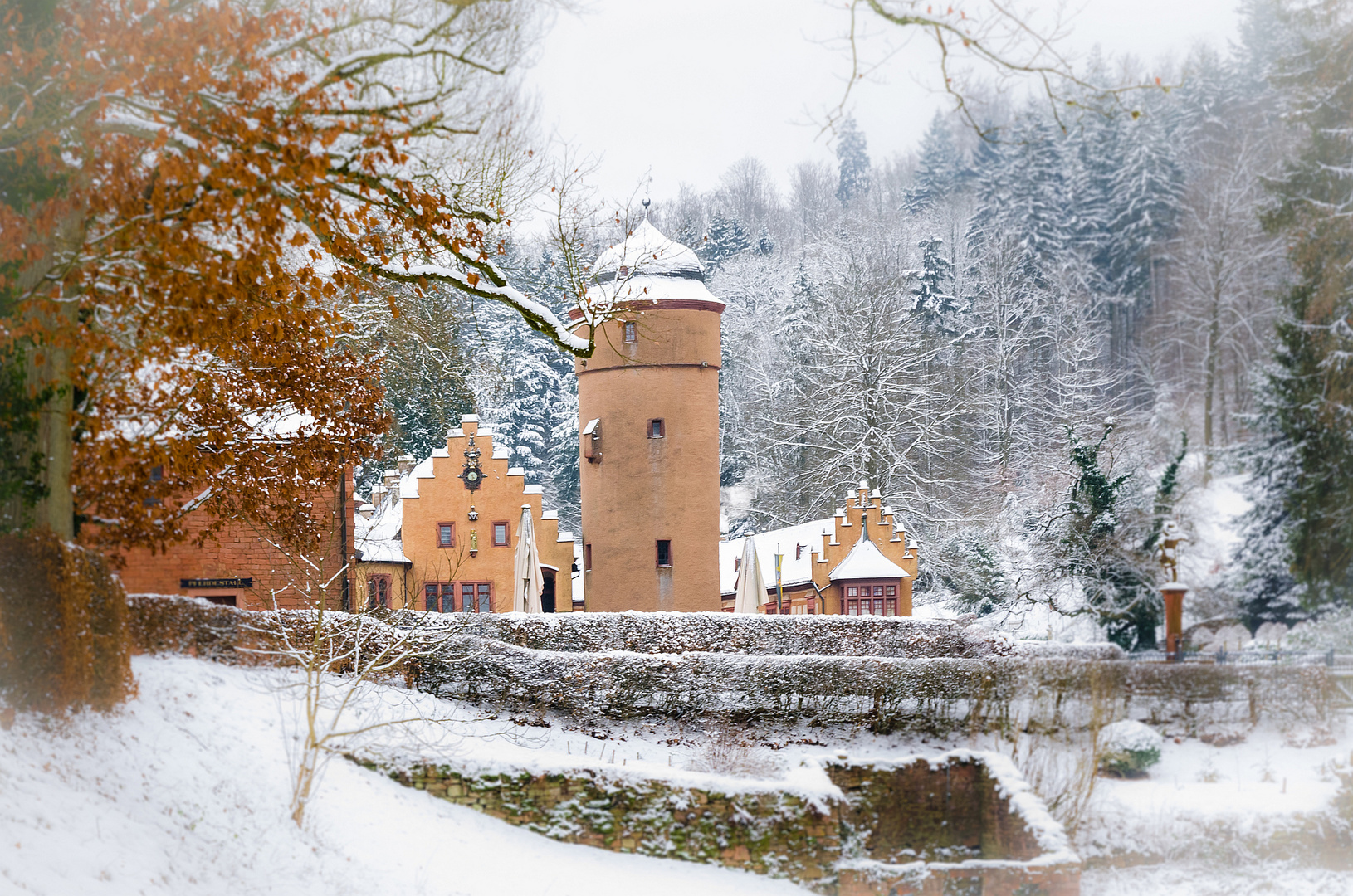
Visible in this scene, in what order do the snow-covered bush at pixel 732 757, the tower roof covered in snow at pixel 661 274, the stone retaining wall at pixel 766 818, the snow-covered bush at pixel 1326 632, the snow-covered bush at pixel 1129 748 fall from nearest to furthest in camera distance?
the snow-covered bush at pixel 1326 632 < the snow-covered bush at pixel 1129 748 < the stone retaining wall at pixel 766 818 < the snow-covered bush at pixel 732 757 < the tower roof covered in snow at pixel 661 274

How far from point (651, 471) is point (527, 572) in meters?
2.39

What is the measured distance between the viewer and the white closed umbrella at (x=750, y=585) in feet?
45.4

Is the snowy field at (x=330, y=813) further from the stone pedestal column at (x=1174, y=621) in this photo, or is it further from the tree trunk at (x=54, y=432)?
the tree trunk at (x=54, y=432)

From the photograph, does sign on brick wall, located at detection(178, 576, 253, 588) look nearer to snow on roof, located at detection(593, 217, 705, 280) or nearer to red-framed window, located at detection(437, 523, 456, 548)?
snow on roof, located at detection(593, 217, 705, 280)

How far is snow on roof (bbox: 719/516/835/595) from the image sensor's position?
15586 millimetres

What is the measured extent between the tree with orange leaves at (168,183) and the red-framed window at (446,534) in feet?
30.4

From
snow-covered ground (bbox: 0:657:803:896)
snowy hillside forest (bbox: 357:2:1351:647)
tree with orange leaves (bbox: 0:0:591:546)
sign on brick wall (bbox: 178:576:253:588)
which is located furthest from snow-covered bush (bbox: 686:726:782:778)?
tree with orange leaves (bbox: 0:0:591:546)

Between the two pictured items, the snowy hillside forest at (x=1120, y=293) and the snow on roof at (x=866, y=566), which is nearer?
the snowy hillside forest at (x=1120, y=293)

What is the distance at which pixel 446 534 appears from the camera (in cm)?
1416

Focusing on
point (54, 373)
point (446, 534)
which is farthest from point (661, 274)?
point (54, 373)

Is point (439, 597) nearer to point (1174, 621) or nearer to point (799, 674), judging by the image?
point (799, 674)

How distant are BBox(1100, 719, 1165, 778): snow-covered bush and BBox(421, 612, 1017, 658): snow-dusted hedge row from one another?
4.57 m

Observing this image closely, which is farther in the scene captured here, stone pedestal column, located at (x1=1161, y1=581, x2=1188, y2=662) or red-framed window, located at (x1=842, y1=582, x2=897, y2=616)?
red-framed window, located at (x1=842, y1=582, x2=897, y2=616)

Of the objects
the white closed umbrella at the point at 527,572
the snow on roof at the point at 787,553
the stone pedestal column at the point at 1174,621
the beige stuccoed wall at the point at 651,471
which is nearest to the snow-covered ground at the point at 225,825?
the stone pedestal column at the point at 1174,621
